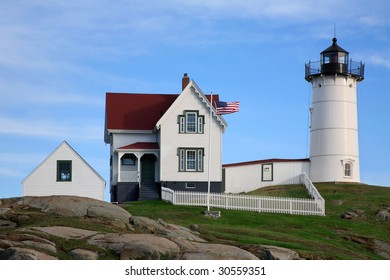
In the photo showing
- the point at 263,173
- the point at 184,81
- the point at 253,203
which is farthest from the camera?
the point at 263,173

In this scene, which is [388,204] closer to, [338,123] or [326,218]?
[326,218]

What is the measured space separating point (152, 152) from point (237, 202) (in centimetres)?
799

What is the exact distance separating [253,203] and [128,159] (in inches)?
403

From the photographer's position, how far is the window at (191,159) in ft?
188

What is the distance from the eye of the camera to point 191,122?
189 ft

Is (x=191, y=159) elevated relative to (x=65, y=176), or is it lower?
elevated

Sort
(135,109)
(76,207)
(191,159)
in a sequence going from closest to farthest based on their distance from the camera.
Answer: (76,207) → (191,159) → (135,109)

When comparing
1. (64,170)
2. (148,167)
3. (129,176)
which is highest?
(148,167)

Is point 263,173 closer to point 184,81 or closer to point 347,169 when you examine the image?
point 347,169

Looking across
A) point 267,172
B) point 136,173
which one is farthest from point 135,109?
point 267,172

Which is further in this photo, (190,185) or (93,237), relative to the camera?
(190,185)

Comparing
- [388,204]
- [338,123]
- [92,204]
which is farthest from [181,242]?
[338,123]

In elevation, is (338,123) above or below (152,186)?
above

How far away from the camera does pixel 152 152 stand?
57.7 meters
